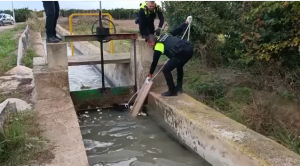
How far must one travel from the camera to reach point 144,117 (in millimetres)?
6262

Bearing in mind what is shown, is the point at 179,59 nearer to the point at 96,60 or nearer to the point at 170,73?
the point at 170,73

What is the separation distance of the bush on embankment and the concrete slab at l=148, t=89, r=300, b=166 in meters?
0.60

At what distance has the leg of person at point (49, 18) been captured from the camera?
6.02m

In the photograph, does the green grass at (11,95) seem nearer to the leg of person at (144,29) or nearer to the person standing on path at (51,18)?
the person standing on path at (51,18)

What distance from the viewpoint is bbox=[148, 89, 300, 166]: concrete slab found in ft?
11.2

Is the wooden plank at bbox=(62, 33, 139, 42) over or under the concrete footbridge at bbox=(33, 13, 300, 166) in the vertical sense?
over

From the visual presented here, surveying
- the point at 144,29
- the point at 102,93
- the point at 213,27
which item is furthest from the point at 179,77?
the point at 213,27

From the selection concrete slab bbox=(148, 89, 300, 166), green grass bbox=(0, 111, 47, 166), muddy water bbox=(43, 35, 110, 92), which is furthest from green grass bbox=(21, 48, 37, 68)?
green grass bbox=(0, 111, 47, 166)

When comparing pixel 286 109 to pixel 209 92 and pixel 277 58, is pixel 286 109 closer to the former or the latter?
pixel 277 58

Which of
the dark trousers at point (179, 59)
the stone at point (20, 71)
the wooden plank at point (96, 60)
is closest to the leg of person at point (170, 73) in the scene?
the dark trousers at point (179, 59)

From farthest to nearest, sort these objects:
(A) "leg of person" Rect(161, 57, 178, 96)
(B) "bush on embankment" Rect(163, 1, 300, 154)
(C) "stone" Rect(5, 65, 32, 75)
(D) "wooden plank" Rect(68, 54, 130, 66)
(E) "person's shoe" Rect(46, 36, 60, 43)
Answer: (C) "stone" Rect(5, 65, 32, 75) < (D) "wooden plank" Rect(68, 54, 130, 66) < (E) "person's shoe" Rect(46, 36, 60, 43) < (A) "leg of person" Rect(161, 57, 178, 96) < (B) "bush on embankment" Rect(163, 1, 300, 154)

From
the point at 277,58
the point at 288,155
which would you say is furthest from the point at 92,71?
the point at 288,155

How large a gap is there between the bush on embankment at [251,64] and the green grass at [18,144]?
117 inches

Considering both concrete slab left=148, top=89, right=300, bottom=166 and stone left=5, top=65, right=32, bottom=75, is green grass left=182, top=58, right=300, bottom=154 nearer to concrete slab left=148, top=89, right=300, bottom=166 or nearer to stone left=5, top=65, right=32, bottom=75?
concrete slab left=148, top=89, right=300, bottom=166
